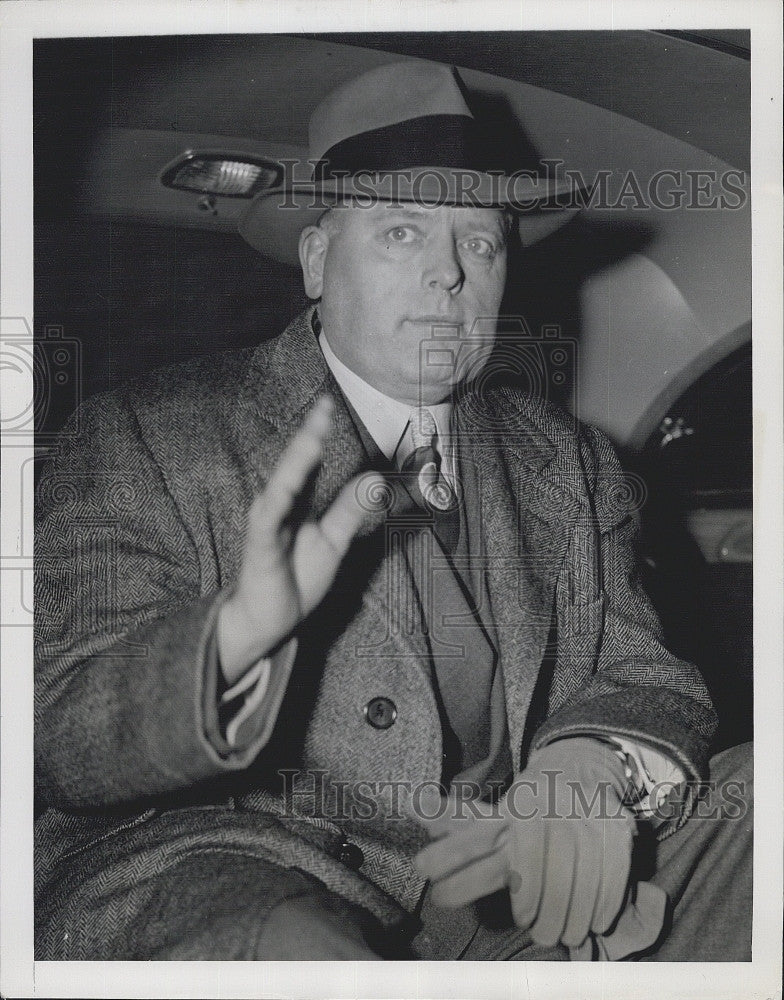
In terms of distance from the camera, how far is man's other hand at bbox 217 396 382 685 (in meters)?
1.14

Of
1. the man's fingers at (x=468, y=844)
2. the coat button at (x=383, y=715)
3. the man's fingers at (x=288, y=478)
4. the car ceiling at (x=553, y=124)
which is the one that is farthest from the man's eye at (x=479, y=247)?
the man's fingers at (x=468, y=844)

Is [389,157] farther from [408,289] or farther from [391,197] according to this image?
[408,289]

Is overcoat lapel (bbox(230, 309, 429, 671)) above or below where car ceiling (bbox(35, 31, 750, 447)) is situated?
below

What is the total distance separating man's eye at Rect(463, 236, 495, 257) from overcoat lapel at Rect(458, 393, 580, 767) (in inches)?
7.8

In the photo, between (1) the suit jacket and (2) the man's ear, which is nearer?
(1) the suit jacket

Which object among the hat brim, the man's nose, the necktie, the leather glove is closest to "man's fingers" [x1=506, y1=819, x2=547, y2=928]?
the leather glove

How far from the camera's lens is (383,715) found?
1232 millimetres

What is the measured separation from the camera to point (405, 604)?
126cm

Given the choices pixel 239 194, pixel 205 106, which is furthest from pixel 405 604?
pixel 205 106

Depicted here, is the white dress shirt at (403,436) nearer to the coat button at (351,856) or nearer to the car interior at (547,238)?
the car interior at (547,238)

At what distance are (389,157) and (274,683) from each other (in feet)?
2.29

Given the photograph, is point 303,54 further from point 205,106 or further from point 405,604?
point 405,604

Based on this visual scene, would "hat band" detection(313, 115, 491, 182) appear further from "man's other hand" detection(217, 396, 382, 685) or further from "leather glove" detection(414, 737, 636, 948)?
"leather glove" detection(414, 737, 636, 948)

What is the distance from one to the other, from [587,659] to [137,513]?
64cm
